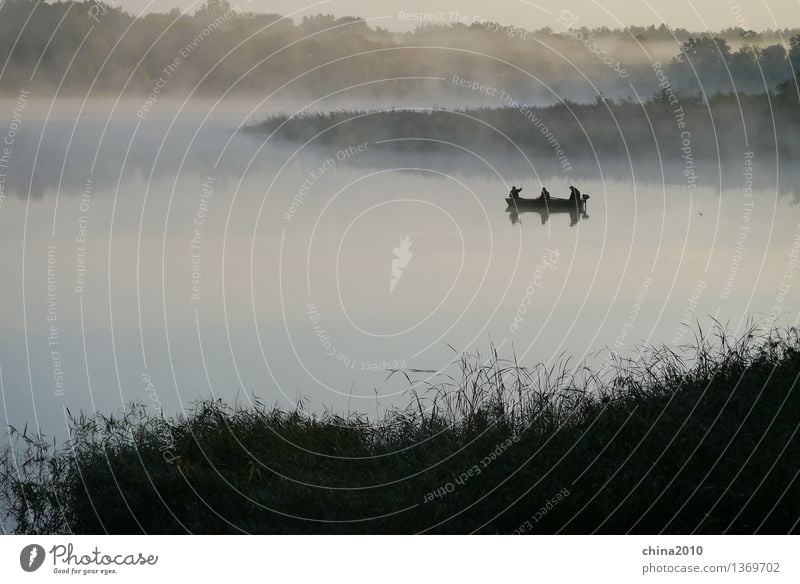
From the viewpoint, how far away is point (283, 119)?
1016cm

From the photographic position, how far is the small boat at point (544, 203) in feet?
34.5

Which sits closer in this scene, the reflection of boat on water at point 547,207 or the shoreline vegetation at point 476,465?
the shoreline vegetation at point 476,465

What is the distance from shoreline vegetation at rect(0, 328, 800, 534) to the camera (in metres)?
8.24

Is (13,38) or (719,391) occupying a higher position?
(13,38)

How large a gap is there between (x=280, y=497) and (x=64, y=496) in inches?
69.8

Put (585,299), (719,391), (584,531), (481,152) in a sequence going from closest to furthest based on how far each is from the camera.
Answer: (584,531), (719,391), (585,299), (481,152)

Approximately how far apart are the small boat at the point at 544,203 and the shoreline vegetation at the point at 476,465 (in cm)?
177

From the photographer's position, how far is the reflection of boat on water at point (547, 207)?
10453 mm

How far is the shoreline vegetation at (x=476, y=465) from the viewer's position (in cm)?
824

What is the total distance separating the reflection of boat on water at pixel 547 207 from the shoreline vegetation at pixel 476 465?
167 cm

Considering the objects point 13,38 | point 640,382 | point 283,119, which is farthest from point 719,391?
point 13,38

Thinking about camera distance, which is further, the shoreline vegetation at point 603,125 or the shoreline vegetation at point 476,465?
the shoreline vegetation at point 603,125

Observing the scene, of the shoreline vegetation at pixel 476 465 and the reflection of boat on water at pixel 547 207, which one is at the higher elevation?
the reflection of boat on water at pixel 547 207
